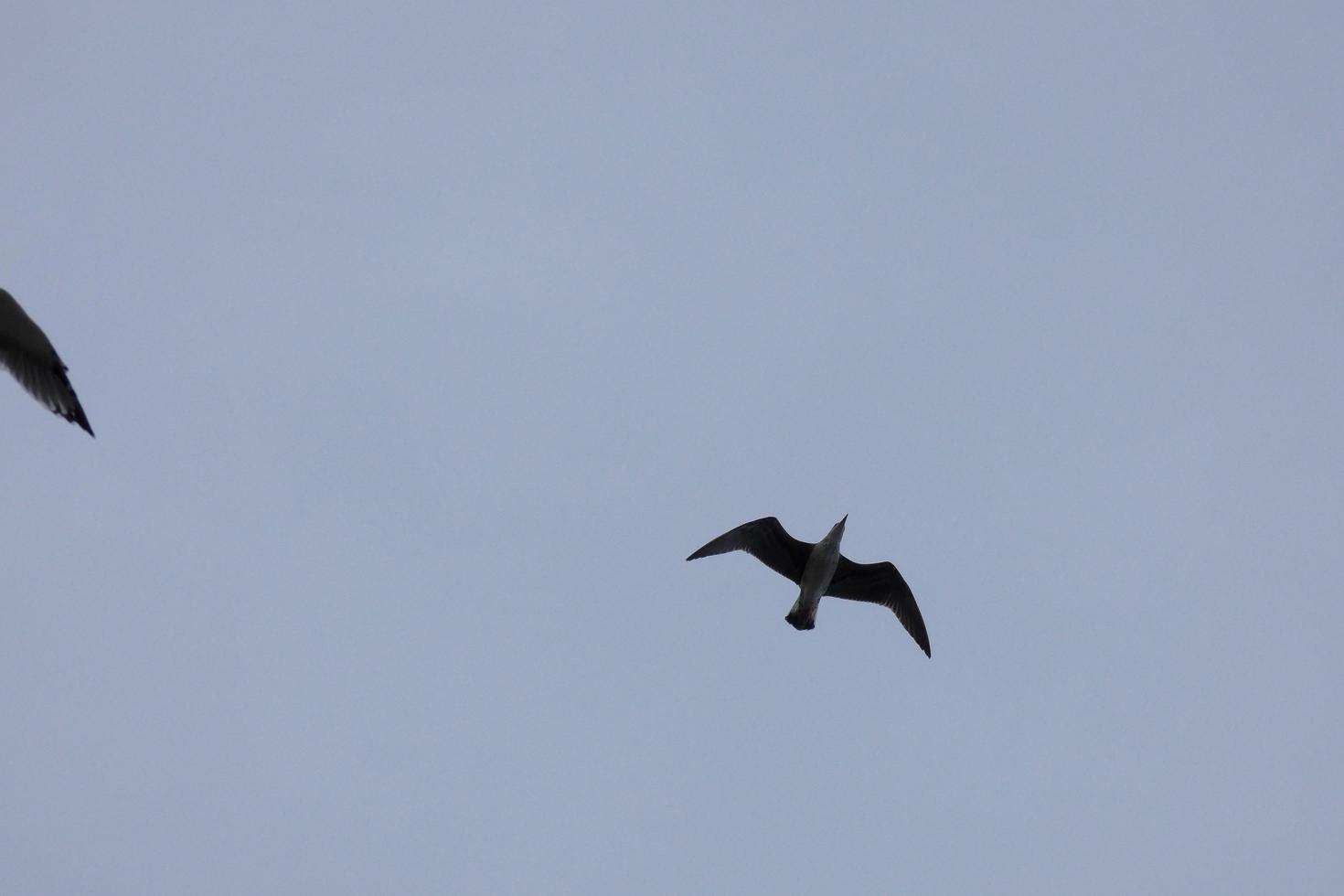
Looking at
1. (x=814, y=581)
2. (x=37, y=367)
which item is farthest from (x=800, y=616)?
(x=37, y=367)

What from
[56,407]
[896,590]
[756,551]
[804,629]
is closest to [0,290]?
[56,407]

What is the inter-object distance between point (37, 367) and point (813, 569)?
10470 mm

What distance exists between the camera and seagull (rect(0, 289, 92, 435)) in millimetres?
15445

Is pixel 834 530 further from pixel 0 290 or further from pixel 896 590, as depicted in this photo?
pixel 0 290

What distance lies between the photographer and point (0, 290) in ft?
49.5

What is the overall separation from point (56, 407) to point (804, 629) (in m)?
10.5

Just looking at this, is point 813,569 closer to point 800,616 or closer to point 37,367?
point 800,616

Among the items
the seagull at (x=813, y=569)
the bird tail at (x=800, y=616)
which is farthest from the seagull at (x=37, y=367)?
the bird tail at (x=800, y=616)

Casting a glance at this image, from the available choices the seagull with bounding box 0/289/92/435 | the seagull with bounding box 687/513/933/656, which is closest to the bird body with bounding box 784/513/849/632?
the seagull with bounding box 687/513/933/656

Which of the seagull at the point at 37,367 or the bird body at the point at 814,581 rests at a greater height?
the bird body at the point at 814,581

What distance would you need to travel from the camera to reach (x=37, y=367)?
15.7 meters

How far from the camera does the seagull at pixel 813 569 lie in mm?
19000

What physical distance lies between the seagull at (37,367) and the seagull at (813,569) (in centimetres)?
810

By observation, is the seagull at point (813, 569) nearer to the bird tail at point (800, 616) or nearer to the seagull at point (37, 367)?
the bird tail at point (800, 616)
